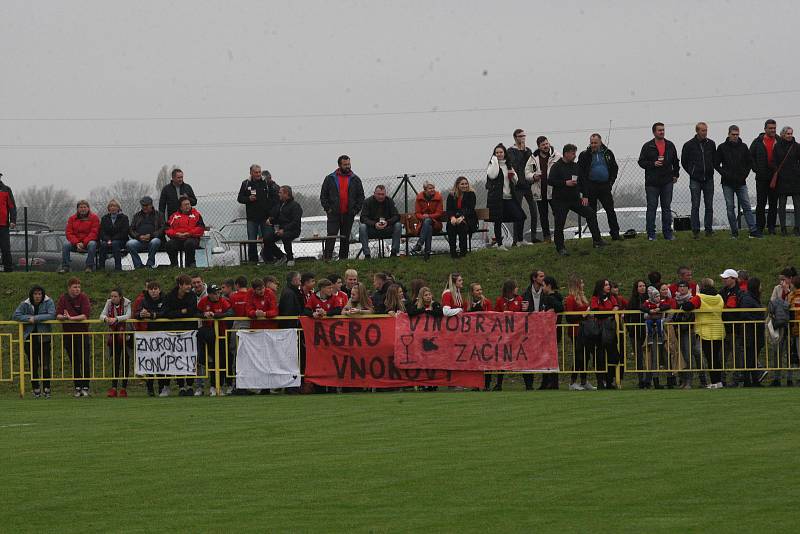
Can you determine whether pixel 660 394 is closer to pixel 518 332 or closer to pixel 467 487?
pixel 518 332

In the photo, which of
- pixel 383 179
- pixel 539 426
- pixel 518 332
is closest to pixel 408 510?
pixel 539 426

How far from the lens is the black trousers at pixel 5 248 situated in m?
30.3

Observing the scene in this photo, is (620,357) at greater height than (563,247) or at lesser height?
lesser

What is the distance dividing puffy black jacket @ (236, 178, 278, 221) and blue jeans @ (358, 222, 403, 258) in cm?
206

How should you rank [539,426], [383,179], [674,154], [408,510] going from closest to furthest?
[408,510]
[539,426]
[674,154]
[383,179]

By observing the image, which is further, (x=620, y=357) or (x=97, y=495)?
(x=620, y=357)

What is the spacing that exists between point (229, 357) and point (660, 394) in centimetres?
760

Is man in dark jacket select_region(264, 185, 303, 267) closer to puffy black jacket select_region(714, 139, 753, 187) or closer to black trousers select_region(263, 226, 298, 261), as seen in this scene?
black trousers select_region(263, 226, 298, 261)

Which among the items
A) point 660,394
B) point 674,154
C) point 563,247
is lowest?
point 660,394

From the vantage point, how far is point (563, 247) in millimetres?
28625

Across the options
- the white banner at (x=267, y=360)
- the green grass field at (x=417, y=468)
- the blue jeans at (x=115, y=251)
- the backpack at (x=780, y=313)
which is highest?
the blue jeans at (x=115, y=251)

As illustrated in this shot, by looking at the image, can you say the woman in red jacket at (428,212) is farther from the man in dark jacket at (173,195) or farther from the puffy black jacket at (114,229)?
the puffy black jacket at (114,229)

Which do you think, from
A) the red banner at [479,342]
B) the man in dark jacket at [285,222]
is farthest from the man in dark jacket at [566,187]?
the red banner at [479,342]

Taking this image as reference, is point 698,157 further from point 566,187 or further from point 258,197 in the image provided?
point 258,197
